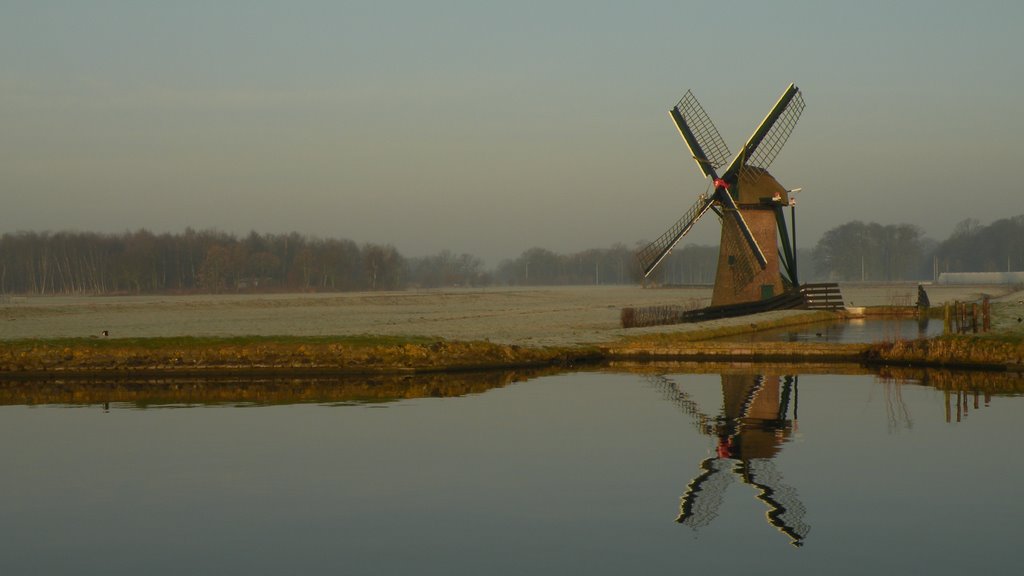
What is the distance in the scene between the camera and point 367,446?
61.9 feet

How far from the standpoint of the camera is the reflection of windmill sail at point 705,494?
43.7 feet

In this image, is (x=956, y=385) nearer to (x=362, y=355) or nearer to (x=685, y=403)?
(x=685, y=403)

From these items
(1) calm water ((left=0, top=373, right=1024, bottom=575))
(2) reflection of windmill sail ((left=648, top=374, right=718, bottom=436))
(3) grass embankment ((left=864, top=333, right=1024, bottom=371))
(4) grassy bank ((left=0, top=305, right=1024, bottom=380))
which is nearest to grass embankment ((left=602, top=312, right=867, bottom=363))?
(4) grassy bank ((left=0, top=305, right=1024, bottom=380))

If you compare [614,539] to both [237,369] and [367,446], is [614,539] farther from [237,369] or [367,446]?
[237,369]

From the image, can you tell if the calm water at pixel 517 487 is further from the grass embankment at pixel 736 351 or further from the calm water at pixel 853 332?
the calm water at pixel 853 332

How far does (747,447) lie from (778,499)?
161 inches

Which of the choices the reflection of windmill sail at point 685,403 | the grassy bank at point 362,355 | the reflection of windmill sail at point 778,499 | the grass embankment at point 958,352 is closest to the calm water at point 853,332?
the grass embankment at point 958,352

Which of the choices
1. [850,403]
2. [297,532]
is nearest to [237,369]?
[850,403]

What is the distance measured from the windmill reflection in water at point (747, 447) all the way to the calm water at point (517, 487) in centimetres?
6

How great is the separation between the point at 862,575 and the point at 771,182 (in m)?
50.7

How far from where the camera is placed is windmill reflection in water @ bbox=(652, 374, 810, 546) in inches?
532

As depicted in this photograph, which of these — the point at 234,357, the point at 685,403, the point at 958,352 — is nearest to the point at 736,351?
the point at 958,352

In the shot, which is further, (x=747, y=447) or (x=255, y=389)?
(x=255, y=389)

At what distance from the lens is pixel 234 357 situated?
32.7 metres
